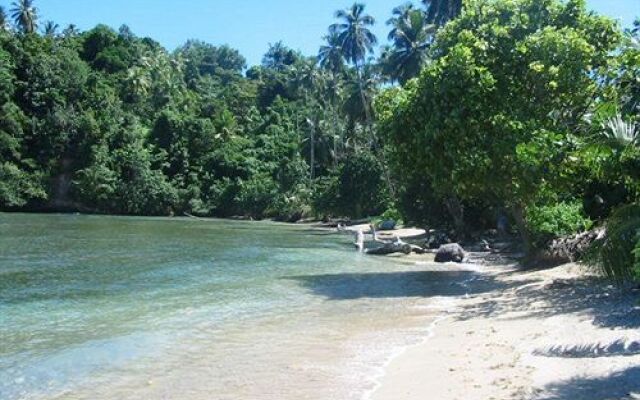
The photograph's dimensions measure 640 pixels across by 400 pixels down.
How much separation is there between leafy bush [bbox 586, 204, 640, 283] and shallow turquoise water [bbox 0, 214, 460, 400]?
12.1ft

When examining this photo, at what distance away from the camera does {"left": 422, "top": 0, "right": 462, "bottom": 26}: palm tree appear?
2288 inches

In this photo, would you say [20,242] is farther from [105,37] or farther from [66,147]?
[105,37]

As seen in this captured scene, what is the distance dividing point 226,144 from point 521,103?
2922 inches

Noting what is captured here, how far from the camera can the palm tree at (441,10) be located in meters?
58.1

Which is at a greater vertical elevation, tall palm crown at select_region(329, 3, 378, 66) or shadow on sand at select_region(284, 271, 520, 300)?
tall palm crown at select_region(329, 3, 378, 66)

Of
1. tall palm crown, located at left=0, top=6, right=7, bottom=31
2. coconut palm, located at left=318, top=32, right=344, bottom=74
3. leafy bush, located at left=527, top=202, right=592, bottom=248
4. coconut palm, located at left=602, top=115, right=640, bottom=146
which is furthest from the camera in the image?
tall palm crown, located at left=0, top=6, right=7, bottom=31

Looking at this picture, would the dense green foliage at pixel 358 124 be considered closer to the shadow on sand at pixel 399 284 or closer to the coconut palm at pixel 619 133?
the coconut palm at pixel 619 133

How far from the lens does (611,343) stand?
973 cm

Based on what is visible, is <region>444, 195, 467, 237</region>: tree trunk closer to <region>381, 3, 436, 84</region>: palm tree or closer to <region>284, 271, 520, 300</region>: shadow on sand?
<region>284, 271, 520, 300</region>: shadow on sand

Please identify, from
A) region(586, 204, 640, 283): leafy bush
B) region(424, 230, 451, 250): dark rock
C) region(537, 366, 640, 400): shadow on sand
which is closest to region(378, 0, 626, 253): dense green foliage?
region(586, 204, 640, 283): leafy bush

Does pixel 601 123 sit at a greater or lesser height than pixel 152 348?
greater

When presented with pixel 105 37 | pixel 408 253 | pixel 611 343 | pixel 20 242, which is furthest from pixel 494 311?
pixel 105 37

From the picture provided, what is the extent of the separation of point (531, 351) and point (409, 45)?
166 feet

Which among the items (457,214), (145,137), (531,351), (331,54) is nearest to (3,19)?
(145,137)
